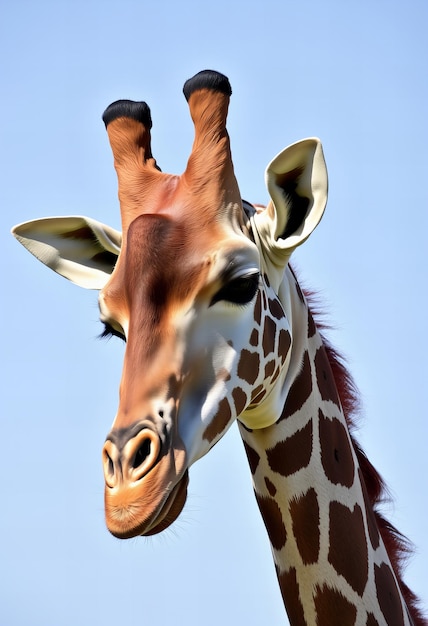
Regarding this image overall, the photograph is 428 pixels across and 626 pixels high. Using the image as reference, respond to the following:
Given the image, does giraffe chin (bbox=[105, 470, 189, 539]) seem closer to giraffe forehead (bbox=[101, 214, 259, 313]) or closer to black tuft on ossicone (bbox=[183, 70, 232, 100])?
giraffe forehead (bbox=[101, 214, 259, 313])

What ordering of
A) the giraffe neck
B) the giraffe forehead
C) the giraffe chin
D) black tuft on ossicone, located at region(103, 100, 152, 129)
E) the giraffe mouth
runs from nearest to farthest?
the giraffe chin, the giraffe mouth, the giraffe forehead, the giraffe neck, black tuft on ossicone, located at region(103, 100, 152, 129)

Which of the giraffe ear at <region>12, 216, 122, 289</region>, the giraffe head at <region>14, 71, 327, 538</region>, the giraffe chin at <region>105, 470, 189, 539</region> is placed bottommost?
the giraffe chin at <region>105, 470, 189, 539</region>

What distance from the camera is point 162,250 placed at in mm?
3721

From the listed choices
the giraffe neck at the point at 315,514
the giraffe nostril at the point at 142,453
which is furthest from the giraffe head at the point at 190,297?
the giraffe neck at the point at 315,514

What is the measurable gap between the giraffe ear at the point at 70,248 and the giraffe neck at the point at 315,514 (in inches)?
37.9

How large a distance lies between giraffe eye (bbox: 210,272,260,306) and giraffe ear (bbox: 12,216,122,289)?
0.99 metres

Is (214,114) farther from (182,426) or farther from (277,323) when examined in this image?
(182,426)

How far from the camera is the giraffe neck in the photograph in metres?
4.00

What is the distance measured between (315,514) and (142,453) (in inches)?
43.8

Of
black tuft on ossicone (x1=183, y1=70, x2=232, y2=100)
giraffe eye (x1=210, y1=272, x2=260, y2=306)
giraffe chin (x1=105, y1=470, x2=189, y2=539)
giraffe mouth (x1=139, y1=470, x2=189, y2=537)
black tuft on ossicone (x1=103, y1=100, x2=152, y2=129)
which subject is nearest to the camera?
giraffe chin (x1=105, y1=470, x2=189, y2=539)

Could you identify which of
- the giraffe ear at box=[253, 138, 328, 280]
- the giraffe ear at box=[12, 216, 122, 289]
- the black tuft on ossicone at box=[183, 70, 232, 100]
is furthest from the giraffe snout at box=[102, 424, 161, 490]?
the black tuft on ossicone at box=[183, 70, 232, 100]

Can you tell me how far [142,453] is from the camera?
3270 millimetres

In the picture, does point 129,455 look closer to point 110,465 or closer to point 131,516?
point 110,465

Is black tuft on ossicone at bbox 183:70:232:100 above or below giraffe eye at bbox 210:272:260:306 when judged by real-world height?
above
